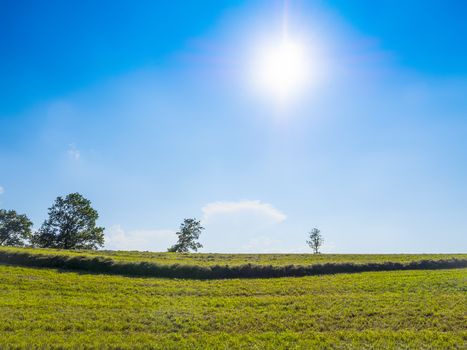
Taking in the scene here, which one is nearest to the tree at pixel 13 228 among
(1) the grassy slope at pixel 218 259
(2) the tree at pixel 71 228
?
(2) the tree at pixel 71 228

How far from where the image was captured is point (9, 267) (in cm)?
3447

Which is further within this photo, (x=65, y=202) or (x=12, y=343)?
(x=65, y=202)

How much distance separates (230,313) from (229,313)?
74 mm

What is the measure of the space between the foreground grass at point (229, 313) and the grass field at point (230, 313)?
0.06m

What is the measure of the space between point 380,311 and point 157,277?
23293mm

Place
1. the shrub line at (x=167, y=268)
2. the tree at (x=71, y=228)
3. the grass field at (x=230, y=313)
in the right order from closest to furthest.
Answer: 1. the grass field at (x=230, y=313)
2. the shrub line at (x=167, y=268)
3. the tree at (x=71, y=228)

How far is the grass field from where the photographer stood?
615 inches

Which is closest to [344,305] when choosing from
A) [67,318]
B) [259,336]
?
[259,336]

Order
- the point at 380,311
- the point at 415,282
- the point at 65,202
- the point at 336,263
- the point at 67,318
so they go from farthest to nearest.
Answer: the point at 65,202 → the point at 336,263 → the point at 415,282 → the point at 380,311 → the point at 67,318

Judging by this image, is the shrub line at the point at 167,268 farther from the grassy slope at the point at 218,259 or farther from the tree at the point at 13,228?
the tree at the point at 13,228

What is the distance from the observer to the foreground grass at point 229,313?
15.6 metres

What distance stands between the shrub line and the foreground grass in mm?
4500

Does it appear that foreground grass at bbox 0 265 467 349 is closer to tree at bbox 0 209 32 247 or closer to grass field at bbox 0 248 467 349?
grass field at bbox 0 248 467 349

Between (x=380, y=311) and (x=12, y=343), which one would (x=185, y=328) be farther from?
(x=380, y=311)
